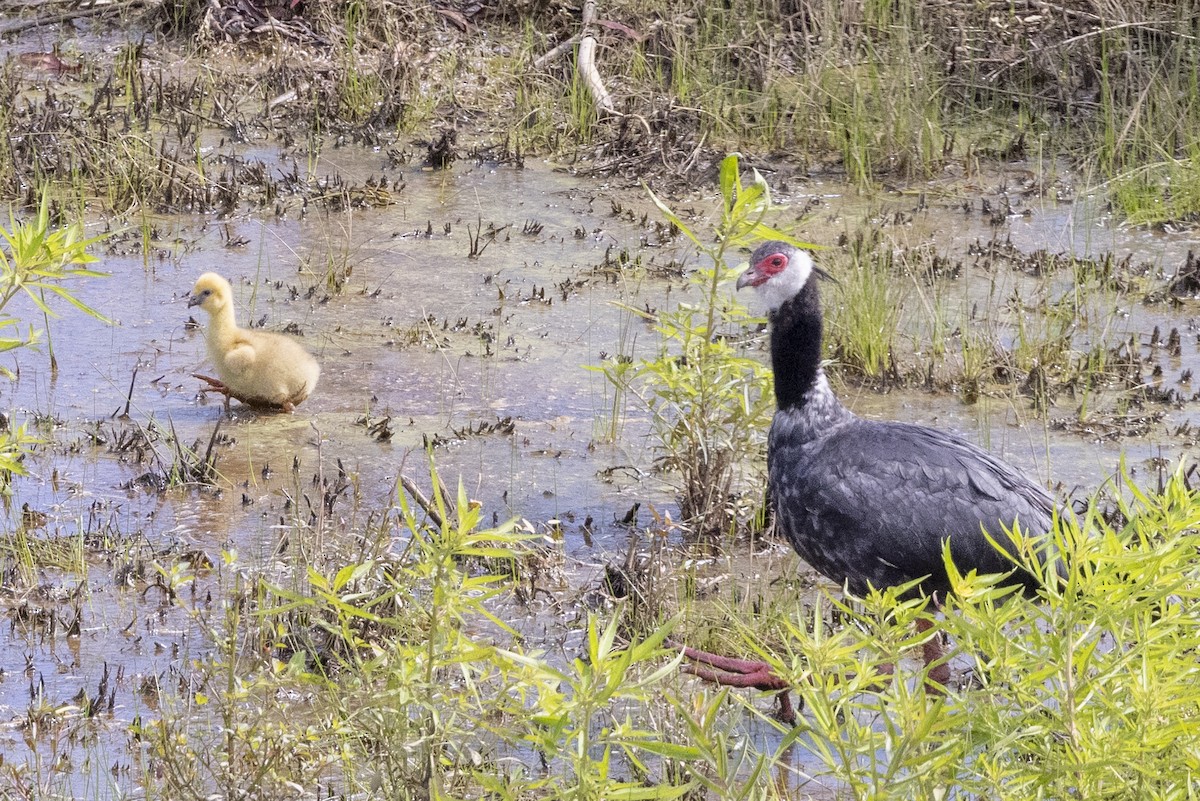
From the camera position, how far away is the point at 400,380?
6.42 meters

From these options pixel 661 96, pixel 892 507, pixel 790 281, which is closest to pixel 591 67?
pixel 661 96

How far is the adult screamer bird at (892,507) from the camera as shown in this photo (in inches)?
164

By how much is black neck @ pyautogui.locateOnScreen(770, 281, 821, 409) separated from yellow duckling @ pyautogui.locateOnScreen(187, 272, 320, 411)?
6.55 ft

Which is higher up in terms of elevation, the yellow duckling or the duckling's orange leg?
the yellow duckling

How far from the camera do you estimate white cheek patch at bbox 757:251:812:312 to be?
482cm

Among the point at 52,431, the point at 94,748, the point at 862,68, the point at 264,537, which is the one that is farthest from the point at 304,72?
the point at 94,748

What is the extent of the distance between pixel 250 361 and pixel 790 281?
2.15 m

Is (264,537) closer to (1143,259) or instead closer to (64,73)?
(1143,259)

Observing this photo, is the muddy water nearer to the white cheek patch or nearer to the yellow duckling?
the yellow duckling

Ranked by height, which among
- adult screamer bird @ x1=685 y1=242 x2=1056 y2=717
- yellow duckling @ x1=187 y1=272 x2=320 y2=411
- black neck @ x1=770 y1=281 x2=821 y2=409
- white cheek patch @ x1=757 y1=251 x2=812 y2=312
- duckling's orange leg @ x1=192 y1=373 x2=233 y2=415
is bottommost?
duckling's orange leg @ x1=192 y1=373 x2=233 y2=415

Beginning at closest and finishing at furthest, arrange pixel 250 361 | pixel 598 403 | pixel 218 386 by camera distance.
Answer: pixel 250 361 → pixel 218 386 → pixel 598 403

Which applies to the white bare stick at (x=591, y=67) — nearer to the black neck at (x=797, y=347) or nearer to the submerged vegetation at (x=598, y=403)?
the submerged vegetation at (x=598, y=403)

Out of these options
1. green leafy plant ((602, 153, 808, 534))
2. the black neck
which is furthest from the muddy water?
the black neck

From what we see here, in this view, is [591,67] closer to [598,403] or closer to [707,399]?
[598,403]
